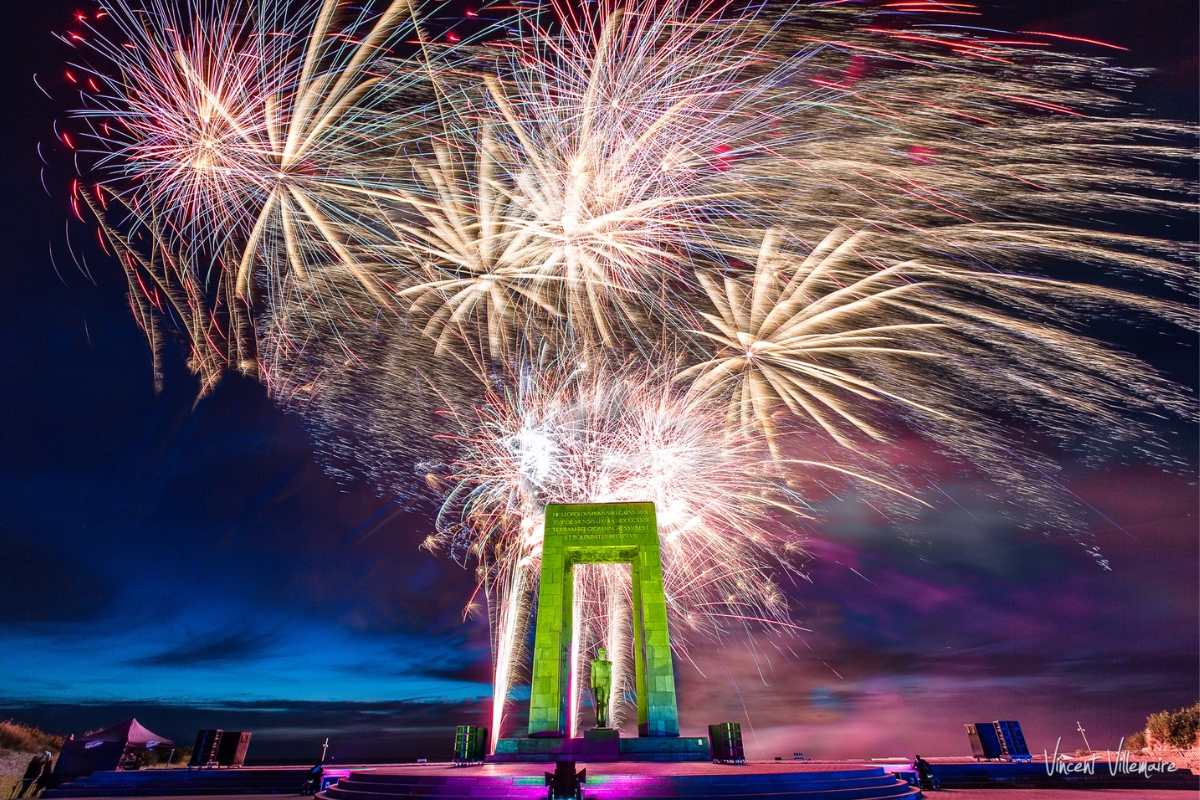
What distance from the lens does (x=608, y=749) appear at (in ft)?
57.2

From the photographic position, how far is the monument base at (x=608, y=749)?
17.5 metres

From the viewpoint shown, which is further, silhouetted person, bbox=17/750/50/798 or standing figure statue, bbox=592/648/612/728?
standing figure statue, bbox=592/648/612/728

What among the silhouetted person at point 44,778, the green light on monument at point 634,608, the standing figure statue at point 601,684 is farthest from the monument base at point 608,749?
the silhouetted person at point 44,778

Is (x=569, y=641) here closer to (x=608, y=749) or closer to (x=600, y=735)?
(x=600, y=735)

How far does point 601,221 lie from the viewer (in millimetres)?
17531

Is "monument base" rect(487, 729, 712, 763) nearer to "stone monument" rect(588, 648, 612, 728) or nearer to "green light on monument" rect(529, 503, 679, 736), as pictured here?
"green light on monument" rect(529, 503, 679, 736)

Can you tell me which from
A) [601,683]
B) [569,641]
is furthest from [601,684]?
[569,641]

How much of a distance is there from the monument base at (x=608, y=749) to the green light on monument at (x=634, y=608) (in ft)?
4.70

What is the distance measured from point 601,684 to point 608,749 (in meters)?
3.68

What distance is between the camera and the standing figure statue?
20484 mm

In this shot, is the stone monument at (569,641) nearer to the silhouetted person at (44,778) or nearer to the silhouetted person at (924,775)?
the silhouetted person at (924,775)

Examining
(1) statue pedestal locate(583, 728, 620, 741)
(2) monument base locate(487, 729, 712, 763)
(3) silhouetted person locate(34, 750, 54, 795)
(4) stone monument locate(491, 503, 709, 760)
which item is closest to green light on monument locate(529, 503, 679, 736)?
(4) stone monument locate(491, 503, 709, 760)

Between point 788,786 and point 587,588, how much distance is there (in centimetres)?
1515

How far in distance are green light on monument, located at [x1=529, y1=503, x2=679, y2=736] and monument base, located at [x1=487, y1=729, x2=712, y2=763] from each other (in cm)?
143
